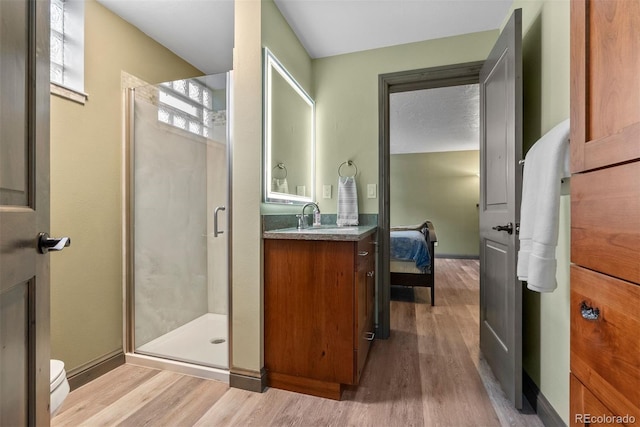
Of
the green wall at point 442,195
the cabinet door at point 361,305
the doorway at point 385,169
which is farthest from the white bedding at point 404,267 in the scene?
the green wall at point 442,195

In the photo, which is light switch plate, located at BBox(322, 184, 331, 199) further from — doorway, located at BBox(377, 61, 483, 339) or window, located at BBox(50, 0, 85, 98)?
window, located at BBox(50, 0, 85, 98)

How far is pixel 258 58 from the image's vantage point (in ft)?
5.52

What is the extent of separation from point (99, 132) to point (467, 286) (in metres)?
4.42

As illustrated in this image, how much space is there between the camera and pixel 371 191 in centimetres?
244

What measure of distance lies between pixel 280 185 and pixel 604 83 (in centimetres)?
165

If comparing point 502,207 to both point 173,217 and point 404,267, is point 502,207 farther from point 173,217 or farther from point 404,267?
point 173,217

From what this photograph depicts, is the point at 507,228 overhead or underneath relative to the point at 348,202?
underneath

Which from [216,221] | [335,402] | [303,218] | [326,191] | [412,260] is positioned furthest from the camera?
[412,260]

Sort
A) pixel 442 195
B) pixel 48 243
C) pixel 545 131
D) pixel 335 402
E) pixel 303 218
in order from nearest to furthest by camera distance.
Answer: pixel 48 243 → pixel 545 131 → pixel 335 402 → pixel 303 218 → pixel 442 195

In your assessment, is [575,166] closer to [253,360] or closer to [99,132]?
[253,360]

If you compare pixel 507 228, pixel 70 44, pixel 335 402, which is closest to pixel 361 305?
pixel 335 402

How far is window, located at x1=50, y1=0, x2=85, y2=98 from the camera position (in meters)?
1.74

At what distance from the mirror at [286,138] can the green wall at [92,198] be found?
1.07 meters

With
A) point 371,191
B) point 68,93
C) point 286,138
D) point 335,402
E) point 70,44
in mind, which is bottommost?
point 335,402
